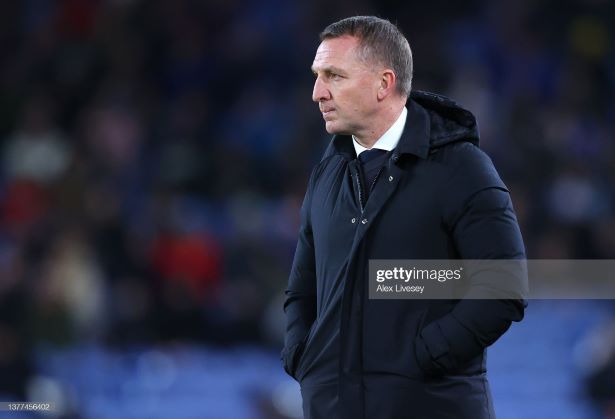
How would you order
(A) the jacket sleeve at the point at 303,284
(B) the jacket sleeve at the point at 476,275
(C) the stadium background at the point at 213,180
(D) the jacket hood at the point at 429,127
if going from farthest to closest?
(C) the stadium background at the point at 213,180
(A) the jacket sleeve at the point at 303,284
(D) the jacket hood at the point at 429,127
(B) the jacket sleeve at the point at 476,275

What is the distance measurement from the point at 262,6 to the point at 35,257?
12.6 ft

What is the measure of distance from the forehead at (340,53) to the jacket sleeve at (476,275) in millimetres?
390

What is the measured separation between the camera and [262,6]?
1059 cm

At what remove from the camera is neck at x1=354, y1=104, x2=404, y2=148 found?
3008 millimetres

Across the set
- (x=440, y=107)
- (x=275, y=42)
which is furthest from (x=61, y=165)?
(x=440, y=107)

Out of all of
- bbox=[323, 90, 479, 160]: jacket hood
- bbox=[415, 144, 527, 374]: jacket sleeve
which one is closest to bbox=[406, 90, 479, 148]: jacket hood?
bbox=[323, 90, 479, 160]: jacket hood

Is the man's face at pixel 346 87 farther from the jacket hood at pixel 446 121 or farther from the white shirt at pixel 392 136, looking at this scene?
the jacket hood at pixel 446 121

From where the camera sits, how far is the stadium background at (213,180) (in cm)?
689

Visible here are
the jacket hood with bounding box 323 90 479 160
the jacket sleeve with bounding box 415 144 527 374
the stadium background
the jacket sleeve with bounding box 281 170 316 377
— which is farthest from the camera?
the stadium background

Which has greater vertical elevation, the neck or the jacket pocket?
the neck

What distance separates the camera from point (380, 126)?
3014mm
